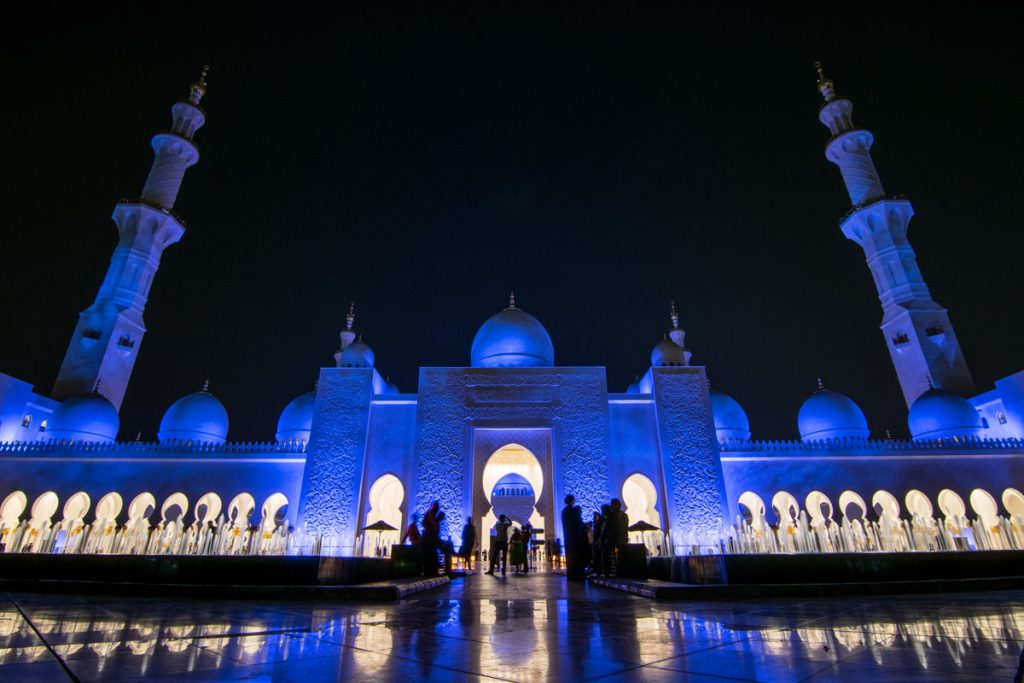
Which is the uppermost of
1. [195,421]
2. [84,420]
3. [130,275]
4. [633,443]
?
[130,275]

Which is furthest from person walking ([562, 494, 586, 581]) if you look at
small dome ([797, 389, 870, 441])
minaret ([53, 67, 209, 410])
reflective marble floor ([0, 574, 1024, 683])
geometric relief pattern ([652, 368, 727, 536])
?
minaret ([53, 67, 209, 410])

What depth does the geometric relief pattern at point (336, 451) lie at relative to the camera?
1327 centimetres

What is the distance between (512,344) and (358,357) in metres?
4.92

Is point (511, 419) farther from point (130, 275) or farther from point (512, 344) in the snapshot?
point (130, 275)

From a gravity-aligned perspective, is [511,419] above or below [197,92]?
below

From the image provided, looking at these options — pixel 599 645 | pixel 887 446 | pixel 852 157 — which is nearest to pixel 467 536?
pixel 599 645

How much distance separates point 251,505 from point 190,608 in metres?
12.1

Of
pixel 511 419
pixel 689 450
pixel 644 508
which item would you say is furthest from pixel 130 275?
pixel 689 450

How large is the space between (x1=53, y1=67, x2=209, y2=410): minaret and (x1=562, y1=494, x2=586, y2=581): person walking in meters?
17.4

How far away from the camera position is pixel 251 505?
1422 cm

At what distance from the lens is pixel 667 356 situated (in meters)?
16.5

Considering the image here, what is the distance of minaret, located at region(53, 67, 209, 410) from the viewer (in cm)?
1720

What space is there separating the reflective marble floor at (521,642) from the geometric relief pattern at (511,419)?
10.4m

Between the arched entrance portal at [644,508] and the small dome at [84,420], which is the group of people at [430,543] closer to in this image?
the arched entrance portal at [644,508]
